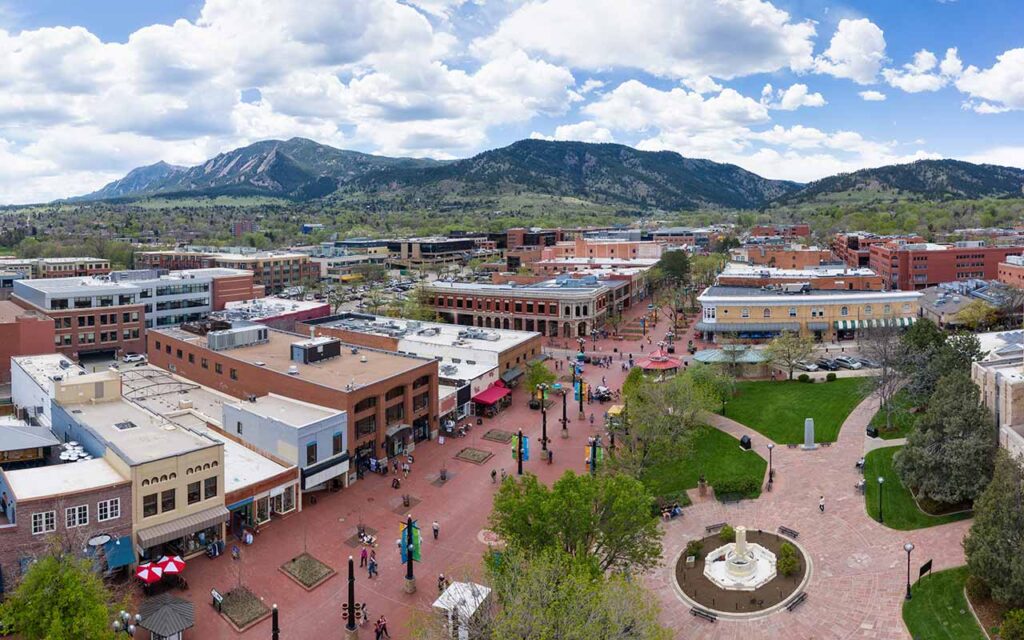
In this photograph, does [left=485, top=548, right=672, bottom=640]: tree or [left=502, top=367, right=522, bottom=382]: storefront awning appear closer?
[left=485, top=548, right=672, bottom=640]: tree

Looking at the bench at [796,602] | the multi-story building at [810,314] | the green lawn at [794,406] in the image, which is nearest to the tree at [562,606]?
the bench at [796,602]

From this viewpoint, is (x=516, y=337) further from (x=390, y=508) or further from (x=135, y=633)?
(x=135, y=633)

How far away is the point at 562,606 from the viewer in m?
23.1

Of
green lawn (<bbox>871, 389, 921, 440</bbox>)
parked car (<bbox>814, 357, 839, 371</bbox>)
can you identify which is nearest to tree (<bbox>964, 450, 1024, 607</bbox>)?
green lawn (<bbox>871, 389, 921, 440</bbox>)

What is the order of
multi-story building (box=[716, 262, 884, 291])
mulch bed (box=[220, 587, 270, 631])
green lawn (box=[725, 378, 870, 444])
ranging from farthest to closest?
multi-story building (box=[716, 262, 884, 291]) → green lawn (box=[725, 378, 870, 444]) → mulch bed (box=[220, 587, 270, 631])

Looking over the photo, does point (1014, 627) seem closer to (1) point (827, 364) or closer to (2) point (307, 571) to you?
(2) point (307, 571)

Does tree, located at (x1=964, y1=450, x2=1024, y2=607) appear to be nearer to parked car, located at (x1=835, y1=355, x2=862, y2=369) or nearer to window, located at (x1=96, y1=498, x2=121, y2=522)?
window, located at (x1=96, y1=498, x2=121, y2=522)

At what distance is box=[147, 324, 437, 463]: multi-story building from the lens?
4912cm

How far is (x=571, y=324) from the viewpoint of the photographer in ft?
343

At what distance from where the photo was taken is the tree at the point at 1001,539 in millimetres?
27984

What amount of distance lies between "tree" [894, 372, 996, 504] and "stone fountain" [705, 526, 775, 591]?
11.0 meters

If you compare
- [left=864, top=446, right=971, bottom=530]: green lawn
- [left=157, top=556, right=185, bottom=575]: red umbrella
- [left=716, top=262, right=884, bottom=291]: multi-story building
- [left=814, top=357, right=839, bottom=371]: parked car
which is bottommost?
[left=864, top=446, right=971, bottom=530]: green lawn

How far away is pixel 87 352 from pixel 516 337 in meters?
57.1

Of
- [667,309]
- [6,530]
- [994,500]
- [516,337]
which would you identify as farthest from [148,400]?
[667,309]
